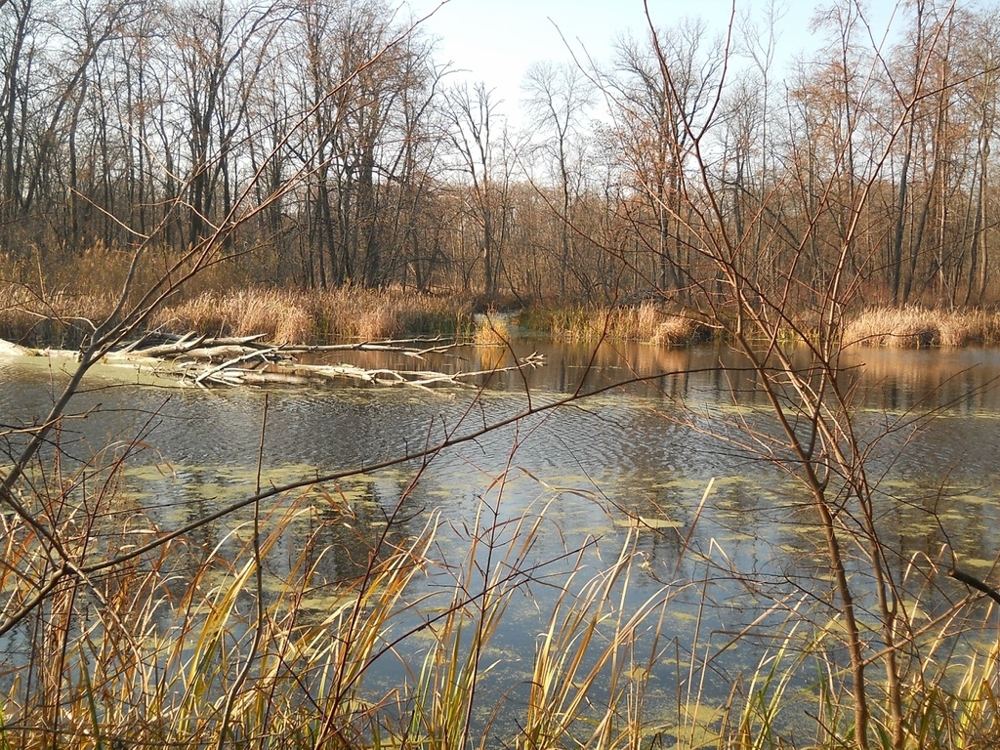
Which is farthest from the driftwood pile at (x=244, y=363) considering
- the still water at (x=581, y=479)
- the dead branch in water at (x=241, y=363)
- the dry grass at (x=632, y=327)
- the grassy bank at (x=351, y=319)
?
the dry grass at (x=632, y=327)

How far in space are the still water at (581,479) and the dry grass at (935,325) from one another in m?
6.07

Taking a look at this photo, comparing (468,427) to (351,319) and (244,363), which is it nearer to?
(244,363)

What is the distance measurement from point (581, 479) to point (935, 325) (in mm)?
12204

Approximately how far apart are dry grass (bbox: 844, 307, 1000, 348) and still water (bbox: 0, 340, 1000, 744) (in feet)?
19.9

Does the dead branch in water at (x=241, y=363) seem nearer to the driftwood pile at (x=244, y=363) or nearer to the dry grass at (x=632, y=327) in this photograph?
the driftwood pile at (x=244, y=363)

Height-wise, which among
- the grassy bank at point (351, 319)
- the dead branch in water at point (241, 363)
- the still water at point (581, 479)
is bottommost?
the still water at point (581, 479)

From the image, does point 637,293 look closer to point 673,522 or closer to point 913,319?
point 913,319

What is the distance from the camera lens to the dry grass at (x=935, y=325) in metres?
14.6

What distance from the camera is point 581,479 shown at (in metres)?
5.01

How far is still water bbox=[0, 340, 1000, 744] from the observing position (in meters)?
2.71

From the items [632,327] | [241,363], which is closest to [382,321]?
[241,363]

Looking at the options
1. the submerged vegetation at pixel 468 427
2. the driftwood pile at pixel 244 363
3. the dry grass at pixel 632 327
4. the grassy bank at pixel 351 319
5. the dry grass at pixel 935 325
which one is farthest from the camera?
the dry grass at pixel 632 327

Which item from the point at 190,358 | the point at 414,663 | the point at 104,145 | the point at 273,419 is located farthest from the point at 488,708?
the point at 104,145

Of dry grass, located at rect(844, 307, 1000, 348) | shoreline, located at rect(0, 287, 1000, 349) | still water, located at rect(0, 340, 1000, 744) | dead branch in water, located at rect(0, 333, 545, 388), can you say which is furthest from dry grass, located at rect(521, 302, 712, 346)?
still water, located at rect(0, 340, 1000, 744)
